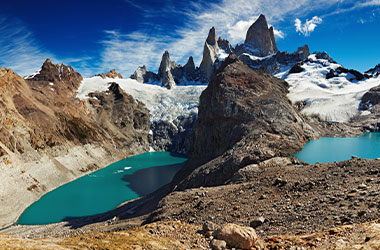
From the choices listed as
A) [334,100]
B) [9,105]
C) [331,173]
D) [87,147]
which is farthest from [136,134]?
[331,173]

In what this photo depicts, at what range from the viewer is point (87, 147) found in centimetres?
9731

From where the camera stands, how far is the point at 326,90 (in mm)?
115938

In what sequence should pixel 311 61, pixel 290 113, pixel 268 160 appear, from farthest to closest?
1. pixel 311 61
2. pixel 290 113
3. pixel 268 160

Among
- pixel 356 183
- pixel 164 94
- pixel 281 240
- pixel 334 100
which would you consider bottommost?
pixel 281 240

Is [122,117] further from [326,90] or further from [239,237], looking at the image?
[239,237]

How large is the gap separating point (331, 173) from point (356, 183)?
11.7 ft

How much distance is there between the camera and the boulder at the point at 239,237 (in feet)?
33.3

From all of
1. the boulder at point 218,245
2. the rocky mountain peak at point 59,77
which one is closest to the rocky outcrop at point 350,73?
the boulder at point 218,245

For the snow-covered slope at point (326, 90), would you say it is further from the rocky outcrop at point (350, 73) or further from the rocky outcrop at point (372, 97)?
the rocky outcrop at point (372, 97)


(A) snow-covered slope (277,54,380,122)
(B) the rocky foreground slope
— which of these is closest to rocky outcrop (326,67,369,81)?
(A) snow-covered slope (277,54,380,122)

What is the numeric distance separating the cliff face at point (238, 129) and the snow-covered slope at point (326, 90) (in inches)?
1746

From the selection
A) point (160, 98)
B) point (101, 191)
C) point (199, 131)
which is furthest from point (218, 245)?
point (160, 98)

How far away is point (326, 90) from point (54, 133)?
118 meters

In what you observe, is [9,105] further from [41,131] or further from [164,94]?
[164,94]
